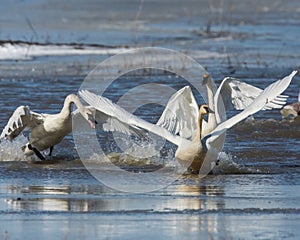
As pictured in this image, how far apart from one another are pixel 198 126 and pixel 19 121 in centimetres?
223

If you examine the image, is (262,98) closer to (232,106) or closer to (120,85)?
(232,106)

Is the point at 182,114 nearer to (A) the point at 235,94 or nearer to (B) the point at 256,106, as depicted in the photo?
(A) the point at 235,94

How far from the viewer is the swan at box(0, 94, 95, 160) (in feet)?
36.7

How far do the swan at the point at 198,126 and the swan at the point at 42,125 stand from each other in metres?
0.32

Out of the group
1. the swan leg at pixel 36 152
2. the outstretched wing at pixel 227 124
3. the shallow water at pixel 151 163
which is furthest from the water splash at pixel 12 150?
the outstretched wing at pixel 227 124

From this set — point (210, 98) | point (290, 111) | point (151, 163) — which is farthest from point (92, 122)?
point (290, 111)

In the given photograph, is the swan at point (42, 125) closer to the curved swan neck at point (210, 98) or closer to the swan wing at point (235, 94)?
the curved swan neck at point (210, 98)

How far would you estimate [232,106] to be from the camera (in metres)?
12.0

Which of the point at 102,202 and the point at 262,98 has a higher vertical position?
the point at 262,98

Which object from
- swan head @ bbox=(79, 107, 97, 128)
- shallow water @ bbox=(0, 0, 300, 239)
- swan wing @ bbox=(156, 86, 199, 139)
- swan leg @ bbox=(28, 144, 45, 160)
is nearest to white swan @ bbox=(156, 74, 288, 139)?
swan wing @ bbox=(156, 86, 199, 139)

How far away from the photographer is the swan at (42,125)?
1119cm

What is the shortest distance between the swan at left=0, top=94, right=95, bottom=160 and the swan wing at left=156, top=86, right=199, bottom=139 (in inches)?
42.1

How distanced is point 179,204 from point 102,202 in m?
0.68

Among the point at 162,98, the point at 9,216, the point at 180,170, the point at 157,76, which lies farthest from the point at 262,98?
the point at 157,76
